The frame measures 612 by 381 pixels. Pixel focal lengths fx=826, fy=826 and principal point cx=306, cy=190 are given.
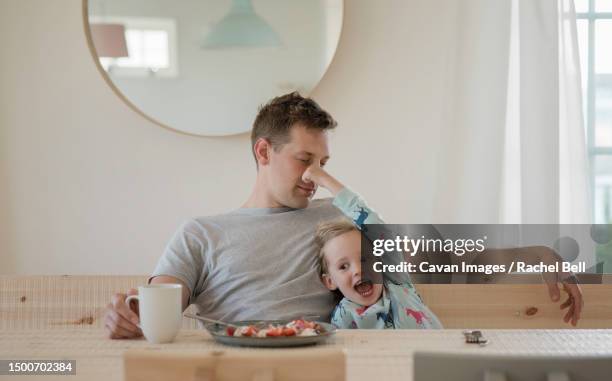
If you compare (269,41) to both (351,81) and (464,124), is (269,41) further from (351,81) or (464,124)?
(464,124)

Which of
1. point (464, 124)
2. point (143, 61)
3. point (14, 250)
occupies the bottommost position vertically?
point (14, 250)

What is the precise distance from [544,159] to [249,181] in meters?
0.87

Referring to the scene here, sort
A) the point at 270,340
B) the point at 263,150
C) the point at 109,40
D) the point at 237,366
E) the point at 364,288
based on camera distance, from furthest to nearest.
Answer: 1. the point at 109,40
2. the point at 263,150
3. the point at 364,288
4. the point at 270,340
5. the point at 237,366

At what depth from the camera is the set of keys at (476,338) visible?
139 centimetres

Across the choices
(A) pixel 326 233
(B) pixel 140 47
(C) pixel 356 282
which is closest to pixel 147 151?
(B) pixel 140 47

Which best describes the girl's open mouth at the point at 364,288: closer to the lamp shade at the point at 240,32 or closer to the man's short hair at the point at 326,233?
the man's short hair at the point at 326,233

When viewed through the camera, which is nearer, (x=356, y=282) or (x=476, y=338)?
(x=476, y=338)

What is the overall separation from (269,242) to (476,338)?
61 centimetres

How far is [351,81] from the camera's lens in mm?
2445

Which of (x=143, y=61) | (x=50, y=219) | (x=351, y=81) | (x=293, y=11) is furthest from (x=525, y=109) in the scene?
(x=50, y=219)

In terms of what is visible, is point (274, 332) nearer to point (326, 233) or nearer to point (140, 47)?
point (326, 233)

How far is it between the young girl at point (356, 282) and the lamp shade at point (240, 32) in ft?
2.22

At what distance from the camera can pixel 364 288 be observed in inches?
69.1

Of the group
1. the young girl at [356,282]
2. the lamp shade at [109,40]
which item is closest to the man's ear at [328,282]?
the young girl at [356,282]
